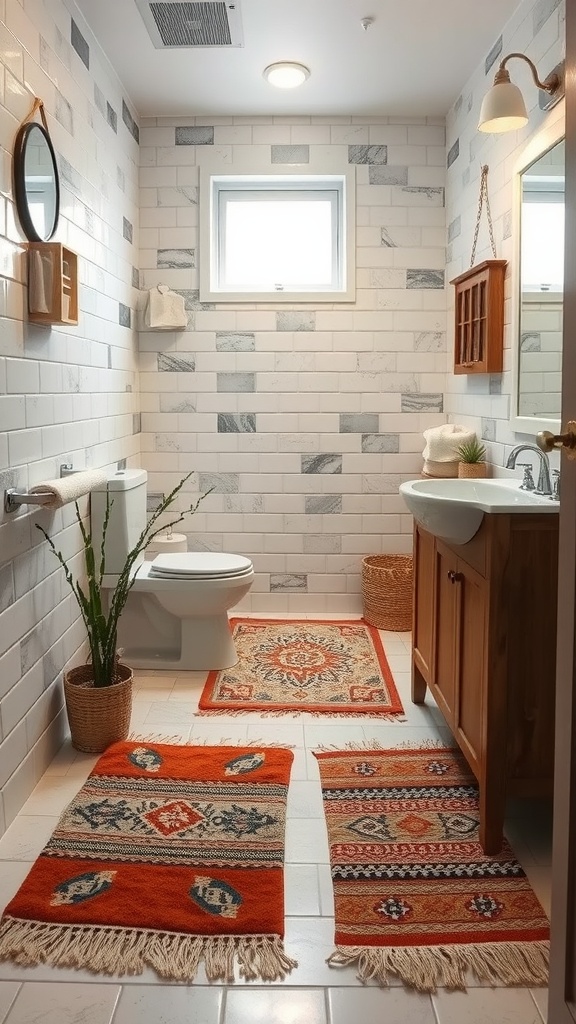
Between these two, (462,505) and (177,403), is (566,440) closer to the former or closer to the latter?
(462,505)

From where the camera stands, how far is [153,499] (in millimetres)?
4422

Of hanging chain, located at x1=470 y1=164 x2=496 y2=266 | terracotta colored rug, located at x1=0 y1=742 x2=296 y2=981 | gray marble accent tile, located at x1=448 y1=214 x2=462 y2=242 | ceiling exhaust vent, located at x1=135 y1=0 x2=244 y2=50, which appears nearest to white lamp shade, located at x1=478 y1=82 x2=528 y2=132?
hanging chain, located at x1=470 y1=164 x2=496 y2=266

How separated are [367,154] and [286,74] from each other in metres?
0.72

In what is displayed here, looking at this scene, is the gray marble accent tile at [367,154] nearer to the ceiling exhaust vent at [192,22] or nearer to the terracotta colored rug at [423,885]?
Answer: the ceiling exhaust vent at [192,22]

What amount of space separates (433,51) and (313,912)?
129 inches

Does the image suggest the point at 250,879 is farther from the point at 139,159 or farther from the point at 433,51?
the point at 139,159

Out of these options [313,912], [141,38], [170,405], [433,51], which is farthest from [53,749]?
[433,51]

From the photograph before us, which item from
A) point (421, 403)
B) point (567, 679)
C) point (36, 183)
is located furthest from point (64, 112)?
point (567, 679)

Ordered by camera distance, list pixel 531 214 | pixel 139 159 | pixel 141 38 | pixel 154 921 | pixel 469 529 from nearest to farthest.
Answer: pixel 154 921 < pixel 469 529 < pixel 531 214 < pixel 141 38 < pixel 139 159

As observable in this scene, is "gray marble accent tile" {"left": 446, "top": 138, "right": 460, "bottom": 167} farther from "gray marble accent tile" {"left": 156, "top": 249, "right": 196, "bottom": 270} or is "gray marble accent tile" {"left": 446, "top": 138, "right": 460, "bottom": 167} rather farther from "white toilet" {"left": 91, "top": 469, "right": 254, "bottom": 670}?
"white toilet" {"left": 91, "top": 469, "right": 254, "bottom": 670}

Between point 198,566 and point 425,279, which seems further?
point 425,279

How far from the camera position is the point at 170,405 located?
4387 millimetres

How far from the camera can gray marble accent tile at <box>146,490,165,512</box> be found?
14.5 feet

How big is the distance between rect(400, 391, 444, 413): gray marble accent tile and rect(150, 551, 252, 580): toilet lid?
4.43ft
